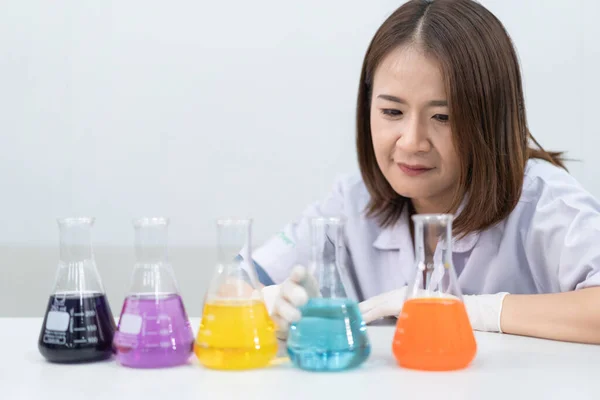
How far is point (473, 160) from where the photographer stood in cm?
151

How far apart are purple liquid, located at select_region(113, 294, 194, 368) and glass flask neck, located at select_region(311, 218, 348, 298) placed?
0.19 metres

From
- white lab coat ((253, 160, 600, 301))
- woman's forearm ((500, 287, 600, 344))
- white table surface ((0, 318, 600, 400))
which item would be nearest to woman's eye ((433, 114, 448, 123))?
white lab coat ((253, 160, 600, 301))

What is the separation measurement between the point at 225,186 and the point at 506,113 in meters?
1.51

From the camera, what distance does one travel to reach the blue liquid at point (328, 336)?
86 cm

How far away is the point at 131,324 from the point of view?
90 centimetres

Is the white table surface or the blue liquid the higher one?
the blue liquid

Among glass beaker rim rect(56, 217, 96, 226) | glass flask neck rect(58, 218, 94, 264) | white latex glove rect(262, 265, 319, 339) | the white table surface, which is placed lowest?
the white table surface

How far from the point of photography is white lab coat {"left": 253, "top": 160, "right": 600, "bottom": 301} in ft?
4.67

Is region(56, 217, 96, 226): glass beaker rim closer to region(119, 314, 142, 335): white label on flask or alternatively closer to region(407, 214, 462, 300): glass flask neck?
region(119, 314, 142, 335): white label on flask

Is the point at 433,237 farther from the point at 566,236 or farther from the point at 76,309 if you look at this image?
the point at 566,236

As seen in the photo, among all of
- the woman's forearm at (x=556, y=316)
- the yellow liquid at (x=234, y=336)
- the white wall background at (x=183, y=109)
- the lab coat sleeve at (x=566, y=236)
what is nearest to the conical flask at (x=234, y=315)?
the yellow liquid at (x=234, y=336)

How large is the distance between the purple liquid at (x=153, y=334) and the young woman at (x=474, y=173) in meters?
0.33

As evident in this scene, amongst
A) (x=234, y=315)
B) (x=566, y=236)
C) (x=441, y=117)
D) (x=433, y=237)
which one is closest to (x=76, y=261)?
(x=234, y=315)

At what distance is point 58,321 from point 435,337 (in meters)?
0.48
